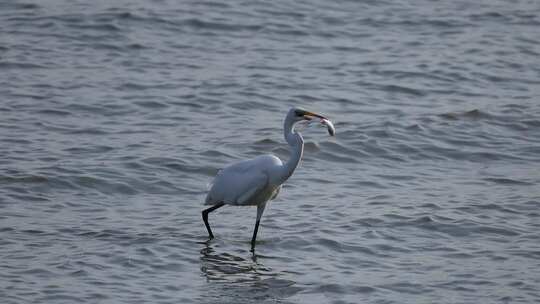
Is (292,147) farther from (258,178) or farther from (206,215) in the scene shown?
(206,215)

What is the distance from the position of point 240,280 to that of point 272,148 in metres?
3.94

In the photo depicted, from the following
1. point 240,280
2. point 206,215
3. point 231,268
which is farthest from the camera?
point 206,215

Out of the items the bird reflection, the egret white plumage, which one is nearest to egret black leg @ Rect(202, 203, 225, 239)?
the egret white plumage

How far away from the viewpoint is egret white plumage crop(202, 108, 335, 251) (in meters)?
9.25

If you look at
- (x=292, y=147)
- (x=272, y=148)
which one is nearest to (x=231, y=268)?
(x=292, y=147)

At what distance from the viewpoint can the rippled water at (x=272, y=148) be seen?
866 centimetres

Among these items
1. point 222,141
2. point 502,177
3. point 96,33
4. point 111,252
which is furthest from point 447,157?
point 96,33

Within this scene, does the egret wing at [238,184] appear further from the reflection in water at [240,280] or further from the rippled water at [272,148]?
the reflection in water at [240,280]

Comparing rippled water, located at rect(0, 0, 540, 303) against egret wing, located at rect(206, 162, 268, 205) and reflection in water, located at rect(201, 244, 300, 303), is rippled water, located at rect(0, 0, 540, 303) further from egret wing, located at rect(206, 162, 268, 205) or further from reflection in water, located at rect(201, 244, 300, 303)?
egret wing, located at rect(206, 162, 268, 205)

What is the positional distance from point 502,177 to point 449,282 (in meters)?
3.24

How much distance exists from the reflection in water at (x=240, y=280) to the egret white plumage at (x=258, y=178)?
13.6 inches

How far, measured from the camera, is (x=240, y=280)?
8617mm

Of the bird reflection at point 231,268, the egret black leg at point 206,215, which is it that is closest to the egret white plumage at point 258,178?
the egret black leg at point 206,215

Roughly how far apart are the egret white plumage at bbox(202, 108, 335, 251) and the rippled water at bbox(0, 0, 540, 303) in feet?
1.17
